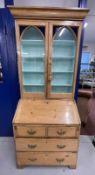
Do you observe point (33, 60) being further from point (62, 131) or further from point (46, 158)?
point (46, 158)

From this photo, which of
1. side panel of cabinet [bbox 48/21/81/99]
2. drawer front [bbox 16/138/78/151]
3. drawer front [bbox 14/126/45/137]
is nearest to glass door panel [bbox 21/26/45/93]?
side panel of cabinet [bbox 48/21/81/99]

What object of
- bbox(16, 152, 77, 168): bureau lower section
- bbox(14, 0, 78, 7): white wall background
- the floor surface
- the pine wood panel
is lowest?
the floor surface

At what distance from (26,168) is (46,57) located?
1499mm

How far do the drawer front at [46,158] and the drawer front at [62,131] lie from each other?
10.7 inches

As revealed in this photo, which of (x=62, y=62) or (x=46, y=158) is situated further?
(x=62, y=62)

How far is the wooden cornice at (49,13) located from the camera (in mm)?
1481

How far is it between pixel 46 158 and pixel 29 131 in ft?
1.48

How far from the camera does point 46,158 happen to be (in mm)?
1735

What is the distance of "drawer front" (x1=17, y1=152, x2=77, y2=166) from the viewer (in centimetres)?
172

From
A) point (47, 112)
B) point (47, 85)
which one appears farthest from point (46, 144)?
point (47, 85)

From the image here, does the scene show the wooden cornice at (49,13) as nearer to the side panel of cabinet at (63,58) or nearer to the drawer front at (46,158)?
the side panel of cabinet at (63,58)

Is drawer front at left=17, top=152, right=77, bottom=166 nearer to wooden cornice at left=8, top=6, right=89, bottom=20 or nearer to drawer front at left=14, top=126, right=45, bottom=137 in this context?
drawer front at left=14, top=126, right=45, bottom=137

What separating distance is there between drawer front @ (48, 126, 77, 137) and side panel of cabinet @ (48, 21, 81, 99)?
0.48 m

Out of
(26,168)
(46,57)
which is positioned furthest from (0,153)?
(46,57)
